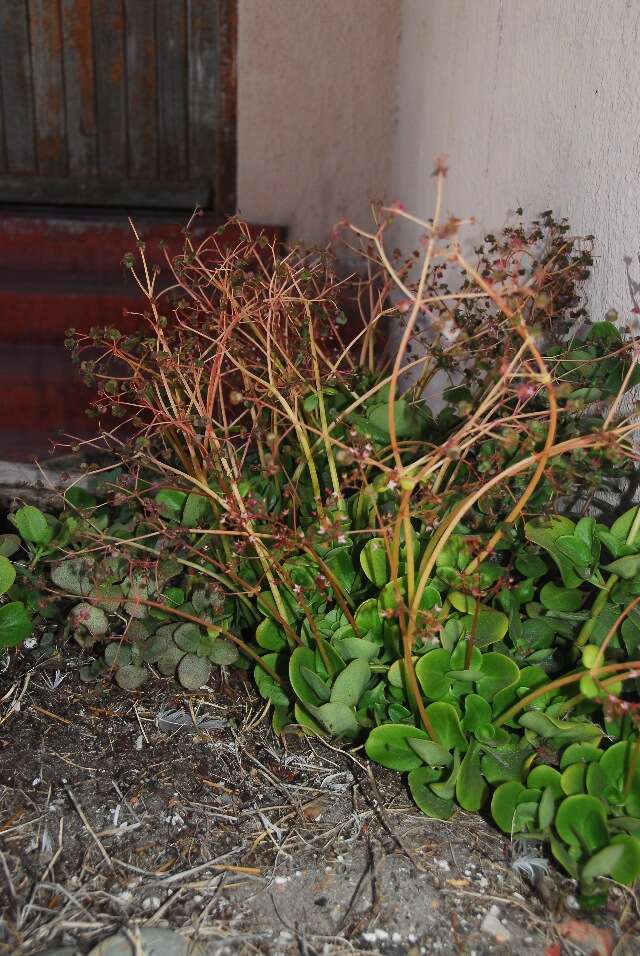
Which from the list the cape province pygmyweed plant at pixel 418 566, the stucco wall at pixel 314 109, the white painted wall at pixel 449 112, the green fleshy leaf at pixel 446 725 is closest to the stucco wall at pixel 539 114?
the white painted wall at pixel 449 112

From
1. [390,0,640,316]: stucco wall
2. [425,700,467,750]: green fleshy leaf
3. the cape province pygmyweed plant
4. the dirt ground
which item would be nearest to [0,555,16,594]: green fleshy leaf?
the cape province pygmyweed plant

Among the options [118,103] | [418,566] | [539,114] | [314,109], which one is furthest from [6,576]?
[118,103]

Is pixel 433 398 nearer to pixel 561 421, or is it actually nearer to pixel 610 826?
pixel 561 421

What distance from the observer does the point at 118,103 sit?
3721 mm

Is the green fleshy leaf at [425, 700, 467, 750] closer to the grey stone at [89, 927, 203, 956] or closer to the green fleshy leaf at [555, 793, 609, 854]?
the green fleshy leaf at [555, 793, 609, 854]

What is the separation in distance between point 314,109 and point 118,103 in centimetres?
84

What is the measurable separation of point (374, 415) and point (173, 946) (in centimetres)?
95

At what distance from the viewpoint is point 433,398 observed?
2.92 metres

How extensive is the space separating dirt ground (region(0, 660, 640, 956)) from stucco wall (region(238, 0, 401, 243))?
2.54 metres

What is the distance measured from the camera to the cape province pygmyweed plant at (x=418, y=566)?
1.31 meters

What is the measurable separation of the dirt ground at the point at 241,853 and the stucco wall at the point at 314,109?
100 inches

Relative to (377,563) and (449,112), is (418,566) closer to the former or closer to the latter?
(377,563)

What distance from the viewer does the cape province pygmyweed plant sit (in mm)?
1314

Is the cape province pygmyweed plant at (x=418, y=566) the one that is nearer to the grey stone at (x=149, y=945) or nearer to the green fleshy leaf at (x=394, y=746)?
the green fleshy leaf at (x=394, y=746)
